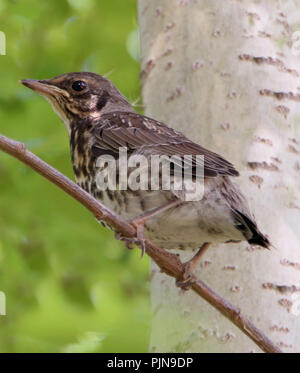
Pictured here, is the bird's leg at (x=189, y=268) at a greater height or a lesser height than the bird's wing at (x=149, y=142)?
lesser

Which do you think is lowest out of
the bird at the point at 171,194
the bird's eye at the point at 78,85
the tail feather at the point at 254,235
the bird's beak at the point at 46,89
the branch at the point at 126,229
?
the branch at the point at 126,229

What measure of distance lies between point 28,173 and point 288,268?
183cm

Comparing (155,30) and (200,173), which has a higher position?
(155,30)

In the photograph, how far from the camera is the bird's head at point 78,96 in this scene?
337 cm

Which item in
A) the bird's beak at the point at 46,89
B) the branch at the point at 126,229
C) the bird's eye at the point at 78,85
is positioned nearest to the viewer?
the branch at the point at 126,229

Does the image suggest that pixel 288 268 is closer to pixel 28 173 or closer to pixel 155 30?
pixel 155 30

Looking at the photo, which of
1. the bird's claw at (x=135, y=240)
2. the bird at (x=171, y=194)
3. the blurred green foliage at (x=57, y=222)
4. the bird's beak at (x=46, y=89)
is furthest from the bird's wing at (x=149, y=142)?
the blurred green foliage at (x=57, y=222)

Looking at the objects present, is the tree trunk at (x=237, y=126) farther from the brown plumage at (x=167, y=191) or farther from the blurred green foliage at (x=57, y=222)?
the blurred green foliage at (x=57, y=222)

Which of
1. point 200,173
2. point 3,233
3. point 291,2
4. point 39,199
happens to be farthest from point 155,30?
point 3,233

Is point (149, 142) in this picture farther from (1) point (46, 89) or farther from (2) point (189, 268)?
(1) point (46, 89)

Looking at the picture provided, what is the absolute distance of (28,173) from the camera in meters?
3.93

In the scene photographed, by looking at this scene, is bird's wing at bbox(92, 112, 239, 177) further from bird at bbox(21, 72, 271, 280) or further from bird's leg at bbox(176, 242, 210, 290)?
bird's leg at bbox(176, 242, 210, 290)

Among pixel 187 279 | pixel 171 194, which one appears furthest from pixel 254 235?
pixel 171 194

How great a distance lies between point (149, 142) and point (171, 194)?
1.05 ft
